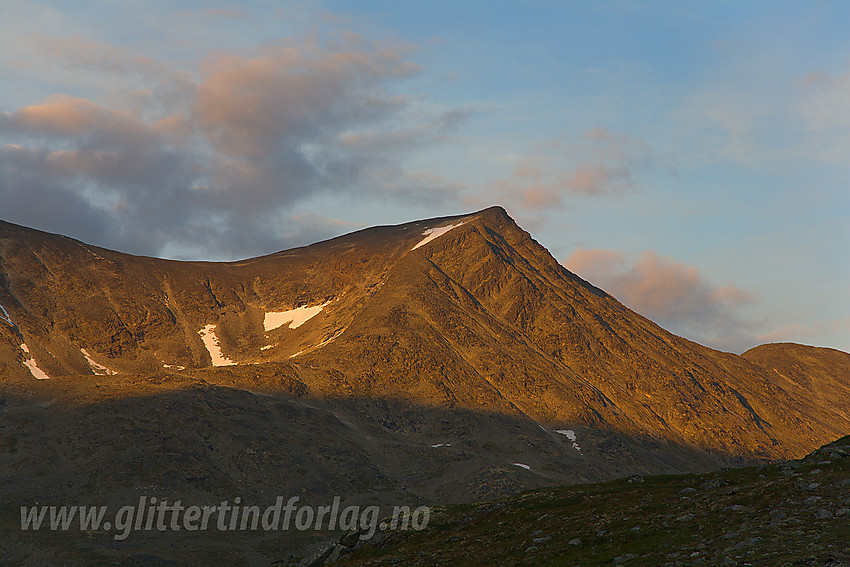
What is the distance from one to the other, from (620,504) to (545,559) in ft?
51.5

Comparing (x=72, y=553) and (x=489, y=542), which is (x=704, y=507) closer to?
(x=489, y=542)

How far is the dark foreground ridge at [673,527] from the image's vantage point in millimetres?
39000

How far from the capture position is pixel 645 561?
42.1 metres

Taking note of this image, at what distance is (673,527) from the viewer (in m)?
47.8

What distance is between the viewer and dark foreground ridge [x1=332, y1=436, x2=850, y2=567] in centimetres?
3900

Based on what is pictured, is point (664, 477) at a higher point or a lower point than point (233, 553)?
higher

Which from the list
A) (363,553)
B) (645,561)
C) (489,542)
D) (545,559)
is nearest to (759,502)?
(645,561)

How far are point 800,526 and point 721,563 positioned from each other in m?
6.66

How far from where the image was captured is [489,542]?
61031 millimetres

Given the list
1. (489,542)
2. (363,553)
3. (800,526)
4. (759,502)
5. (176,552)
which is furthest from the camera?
A: (176,552)

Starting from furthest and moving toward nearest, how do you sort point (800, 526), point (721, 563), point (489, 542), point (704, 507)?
point (489, 542), point (704, 507), point (800, 526), point (721, 563)

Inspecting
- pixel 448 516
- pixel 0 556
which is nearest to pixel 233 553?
pixel 0 556

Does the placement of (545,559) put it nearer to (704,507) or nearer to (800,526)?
(704,507)

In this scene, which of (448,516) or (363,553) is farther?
(448,516)
